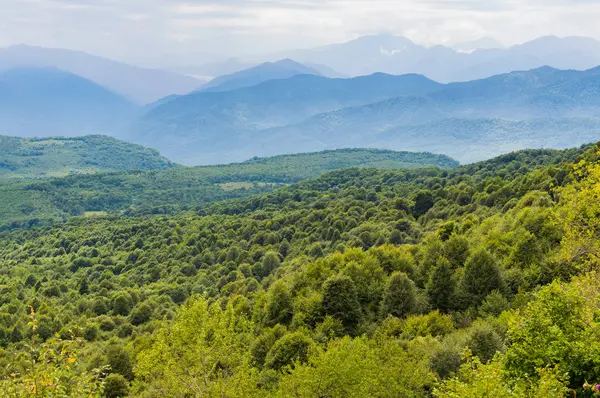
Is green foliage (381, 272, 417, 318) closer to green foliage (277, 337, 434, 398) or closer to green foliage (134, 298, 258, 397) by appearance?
green foliage (277, 337, 434, 398)

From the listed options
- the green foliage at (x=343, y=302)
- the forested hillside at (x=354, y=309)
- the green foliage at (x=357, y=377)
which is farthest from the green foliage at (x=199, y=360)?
the green foliage at (x=343, y=302)

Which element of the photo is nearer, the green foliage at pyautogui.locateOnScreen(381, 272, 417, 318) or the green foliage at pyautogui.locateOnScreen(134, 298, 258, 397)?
the green foliage at pyautogui.locateOnScreen(134, 298, 258, 397)

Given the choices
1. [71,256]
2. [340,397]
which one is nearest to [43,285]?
[71,256]

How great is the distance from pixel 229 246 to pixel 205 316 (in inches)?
3130

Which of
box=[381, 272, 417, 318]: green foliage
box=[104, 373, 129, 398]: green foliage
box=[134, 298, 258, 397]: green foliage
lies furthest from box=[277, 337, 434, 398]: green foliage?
box=[104, 373, 129, 398]: green foliage

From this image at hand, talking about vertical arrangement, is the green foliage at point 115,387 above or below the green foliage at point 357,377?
below

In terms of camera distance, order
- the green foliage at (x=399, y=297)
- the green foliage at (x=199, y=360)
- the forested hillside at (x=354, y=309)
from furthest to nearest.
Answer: the green foliage at (x=399, y=297) < the green foliage at (x=199, y=360) < the forested hillside at (x=354, y=309)

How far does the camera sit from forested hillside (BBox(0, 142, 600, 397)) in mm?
18516

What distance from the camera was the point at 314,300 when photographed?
4219 cm

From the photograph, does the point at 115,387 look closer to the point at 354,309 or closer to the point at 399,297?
the point at 354,309

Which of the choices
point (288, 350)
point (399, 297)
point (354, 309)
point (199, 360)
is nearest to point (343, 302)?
point (354, 309)

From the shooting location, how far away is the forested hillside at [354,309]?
1852 cm

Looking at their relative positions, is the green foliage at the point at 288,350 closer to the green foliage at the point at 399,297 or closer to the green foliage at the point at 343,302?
the green foliage at the point at 343,302

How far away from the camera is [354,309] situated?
41.2m
